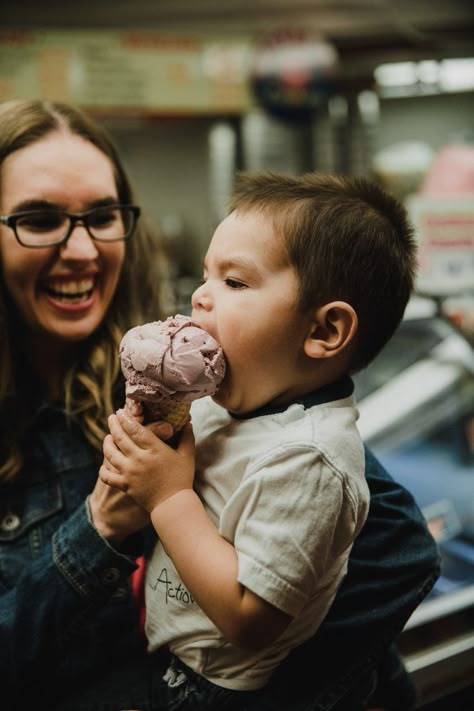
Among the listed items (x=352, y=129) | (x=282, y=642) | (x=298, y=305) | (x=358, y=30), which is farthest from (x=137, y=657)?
(x=352, y=129)

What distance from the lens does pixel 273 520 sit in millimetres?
1010

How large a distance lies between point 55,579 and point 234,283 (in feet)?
2.17

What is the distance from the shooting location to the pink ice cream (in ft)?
3.50

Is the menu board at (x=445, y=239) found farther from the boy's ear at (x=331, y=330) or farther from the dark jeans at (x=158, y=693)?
the dark jeans at (x=158, y=693)

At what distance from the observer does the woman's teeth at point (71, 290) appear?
154 centimetres

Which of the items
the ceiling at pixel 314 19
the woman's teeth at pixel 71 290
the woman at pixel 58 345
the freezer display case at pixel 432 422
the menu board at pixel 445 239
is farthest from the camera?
the ceiling at pixel 314 19

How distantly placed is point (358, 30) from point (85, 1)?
7.87ft

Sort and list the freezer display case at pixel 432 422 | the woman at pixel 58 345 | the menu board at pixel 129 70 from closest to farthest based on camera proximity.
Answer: the woman at pixel 58 345, the freezer display case at pixel 432 422, the menu board at pixel 129 70

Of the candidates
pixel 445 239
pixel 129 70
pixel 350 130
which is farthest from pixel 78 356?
pixel 350 130

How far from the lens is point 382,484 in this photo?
4.51ft

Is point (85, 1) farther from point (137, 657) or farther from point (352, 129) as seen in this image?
point (137, 657)

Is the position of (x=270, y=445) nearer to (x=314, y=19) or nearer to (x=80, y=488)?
(x=80, y=488)

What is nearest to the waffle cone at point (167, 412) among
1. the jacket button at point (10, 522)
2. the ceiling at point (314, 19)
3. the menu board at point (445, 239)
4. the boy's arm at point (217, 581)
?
the boy's arm at point (217, 581)

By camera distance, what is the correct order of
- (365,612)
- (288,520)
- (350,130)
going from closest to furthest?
(288,520), (365,612), (350,130)
